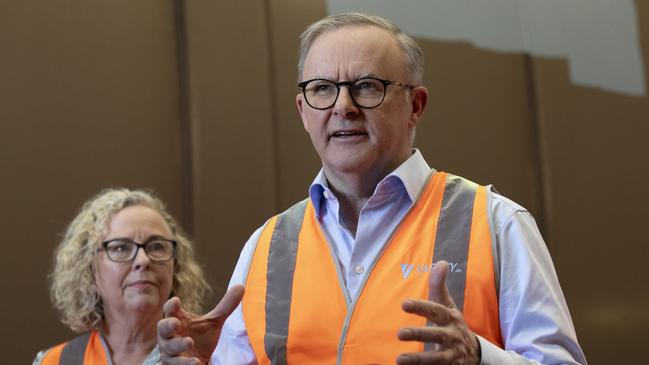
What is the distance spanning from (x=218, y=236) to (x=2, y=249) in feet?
2.50

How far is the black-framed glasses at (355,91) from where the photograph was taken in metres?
1.70

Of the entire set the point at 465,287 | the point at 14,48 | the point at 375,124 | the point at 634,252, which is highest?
the point at 14,48

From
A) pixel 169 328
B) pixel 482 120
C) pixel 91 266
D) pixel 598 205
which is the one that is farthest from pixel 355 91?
pixel 598 205

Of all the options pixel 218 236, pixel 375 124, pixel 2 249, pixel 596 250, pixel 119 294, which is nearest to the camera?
pixel 375 124

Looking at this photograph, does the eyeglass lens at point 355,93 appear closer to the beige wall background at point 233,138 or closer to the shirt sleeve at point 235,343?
the shirt sleeve at point 235,343

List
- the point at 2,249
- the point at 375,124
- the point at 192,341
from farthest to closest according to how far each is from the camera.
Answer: the point at 2,249
the point at 375,124
the point at 192,341

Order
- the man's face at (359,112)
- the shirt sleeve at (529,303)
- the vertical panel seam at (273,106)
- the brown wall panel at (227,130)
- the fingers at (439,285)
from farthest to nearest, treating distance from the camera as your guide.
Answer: the vertical panel seam at (273,106), the brown wall panel at (227,130), the man's face at (359,112), the shirt sleeve at (529,303), the fingers at (439,285)

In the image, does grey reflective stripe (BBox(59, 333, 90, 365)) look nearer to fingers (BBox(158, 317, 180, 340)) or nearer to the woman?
the woman

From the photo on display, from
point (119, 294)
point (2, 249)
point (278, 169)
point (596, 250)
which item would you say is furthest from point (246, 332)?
point (596, 250)

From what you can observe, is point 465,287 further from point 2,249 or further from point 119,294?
point 2,249

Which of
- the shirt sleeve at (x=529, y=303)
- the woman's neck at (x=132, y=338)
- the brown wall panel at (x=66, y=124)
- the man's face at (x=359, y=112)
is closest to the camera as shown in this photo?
the shirt sleeve at (x=529, y=303)

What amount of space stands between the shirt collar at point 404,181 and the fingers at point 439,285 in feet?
1.11

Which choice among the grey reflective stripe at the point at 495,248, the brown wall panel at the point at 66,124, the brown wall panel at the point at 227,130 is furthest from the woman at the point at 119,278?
the grey reflective stripe at the point at 495,248

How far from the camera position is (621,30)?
3.86m
